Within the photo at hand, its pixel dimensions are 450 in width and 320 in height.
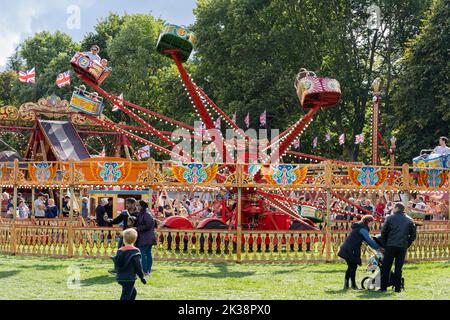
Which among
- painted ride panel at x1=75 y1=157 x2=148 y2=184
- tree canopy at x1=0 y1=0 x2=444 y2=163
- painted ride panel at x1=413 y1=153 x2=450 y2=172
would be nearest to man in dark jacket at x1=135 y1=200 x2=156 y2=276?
painted ride panel at x1=75 y1=157 x2=148 y2=184

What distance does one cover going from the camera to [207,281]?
627 inches

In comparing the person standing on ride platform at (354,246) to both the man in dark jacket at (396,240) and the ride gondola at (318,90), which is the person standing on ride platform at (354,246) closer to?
the man in dark jacket at (396,240)

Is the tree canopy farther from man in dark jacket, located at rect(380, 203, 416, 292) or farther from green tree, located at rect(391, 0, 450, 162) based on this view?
man in dark jacket, located at rect(380, 203, 416, 292)

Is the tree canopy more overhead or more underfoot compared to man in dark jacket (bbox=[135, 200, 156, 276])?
more overhead

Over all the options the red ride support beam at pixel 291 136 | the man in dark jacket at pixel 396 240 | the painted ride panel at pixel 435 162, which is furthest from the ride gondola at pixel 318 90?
the man in dark jacket at pixel 396 240

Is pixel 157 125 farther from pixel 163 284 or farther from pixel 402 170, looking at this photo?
pixel 163 284

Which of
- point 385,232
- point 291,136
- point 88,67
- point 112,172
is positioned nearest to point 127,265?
point 385,232

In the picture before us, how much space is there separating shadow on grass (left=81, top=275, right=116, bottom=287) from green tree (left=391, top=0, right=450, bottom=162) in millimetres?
22879

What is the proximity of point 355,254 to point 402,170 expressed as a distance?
21.2 feet

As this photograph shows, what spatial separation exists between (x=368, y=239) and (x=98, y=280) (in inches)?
209

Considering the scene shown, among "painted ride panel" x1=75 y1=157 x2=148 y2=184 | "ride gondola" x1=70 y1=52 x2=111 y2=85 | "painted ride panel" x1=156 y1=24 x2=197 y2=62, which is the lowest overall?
"painted ride panel" x1=75 y1=157 x2=148 y2=184

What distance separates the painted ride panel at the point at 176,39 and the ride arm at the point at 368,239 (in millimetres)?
9403

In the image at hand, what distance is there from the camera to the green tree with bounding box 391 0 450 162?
35.9 metres
